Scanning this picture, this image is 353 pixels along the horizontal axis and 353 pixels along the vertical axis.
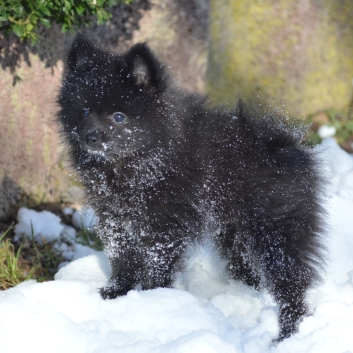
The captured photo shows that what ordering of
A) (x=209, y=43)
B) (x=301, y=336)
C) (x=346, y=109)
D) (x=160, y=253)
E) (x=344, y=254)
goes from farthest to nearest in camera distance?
(x=346, y=109) < (x=209, y=43) < (x=344, y=254) < (x=160, y=253) < (x=301, y=336)

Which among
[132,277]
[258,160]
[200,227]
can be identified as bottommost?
[132,277]

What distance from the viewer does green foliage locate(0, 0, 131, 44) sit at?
423 centimetres

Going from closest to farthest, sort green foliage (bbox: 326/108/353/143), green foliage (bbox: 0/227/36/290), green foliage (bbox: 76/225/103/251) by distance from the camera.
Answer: green foliage (bbox: 0/227/36/290) < green foliage (bbox: 76/225/103/251) < green foliage (bbox: 326/108/353/143)

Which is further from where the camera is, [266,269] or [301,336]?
[266,269]

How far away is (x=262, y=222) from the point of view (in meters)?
3.43

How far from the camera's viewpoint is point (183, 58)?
6.73 meters

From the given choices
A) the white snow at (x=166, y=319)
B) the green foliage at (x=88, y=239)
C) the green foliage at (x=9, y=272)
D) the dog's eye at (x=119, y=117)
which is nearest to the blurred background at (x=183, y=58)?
the green foliage at (x=88, y=239)

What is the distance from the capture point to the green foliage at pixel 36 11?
4.23m

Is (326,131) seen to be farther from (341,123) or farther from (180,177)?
(180,177)

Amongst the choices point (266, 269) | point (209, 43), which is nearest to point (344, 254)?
point (266, 269)

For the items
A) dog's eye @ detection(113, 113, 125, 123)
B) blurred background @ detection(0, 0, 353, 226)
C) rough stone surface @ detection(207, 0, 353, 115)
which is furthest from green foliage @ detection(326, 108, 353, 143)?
dog's eye @ detection(113, 113, 125, 123)

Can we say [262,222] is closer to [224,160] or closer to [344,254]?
[224,160]

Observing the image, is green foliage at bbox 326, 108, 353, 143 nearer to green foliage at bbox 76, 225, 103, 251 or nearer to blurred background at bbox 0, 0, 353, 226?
blurred background at bbox 0, 0, 353, 226

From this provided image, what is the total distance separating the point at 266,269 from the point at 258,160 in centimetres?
69
